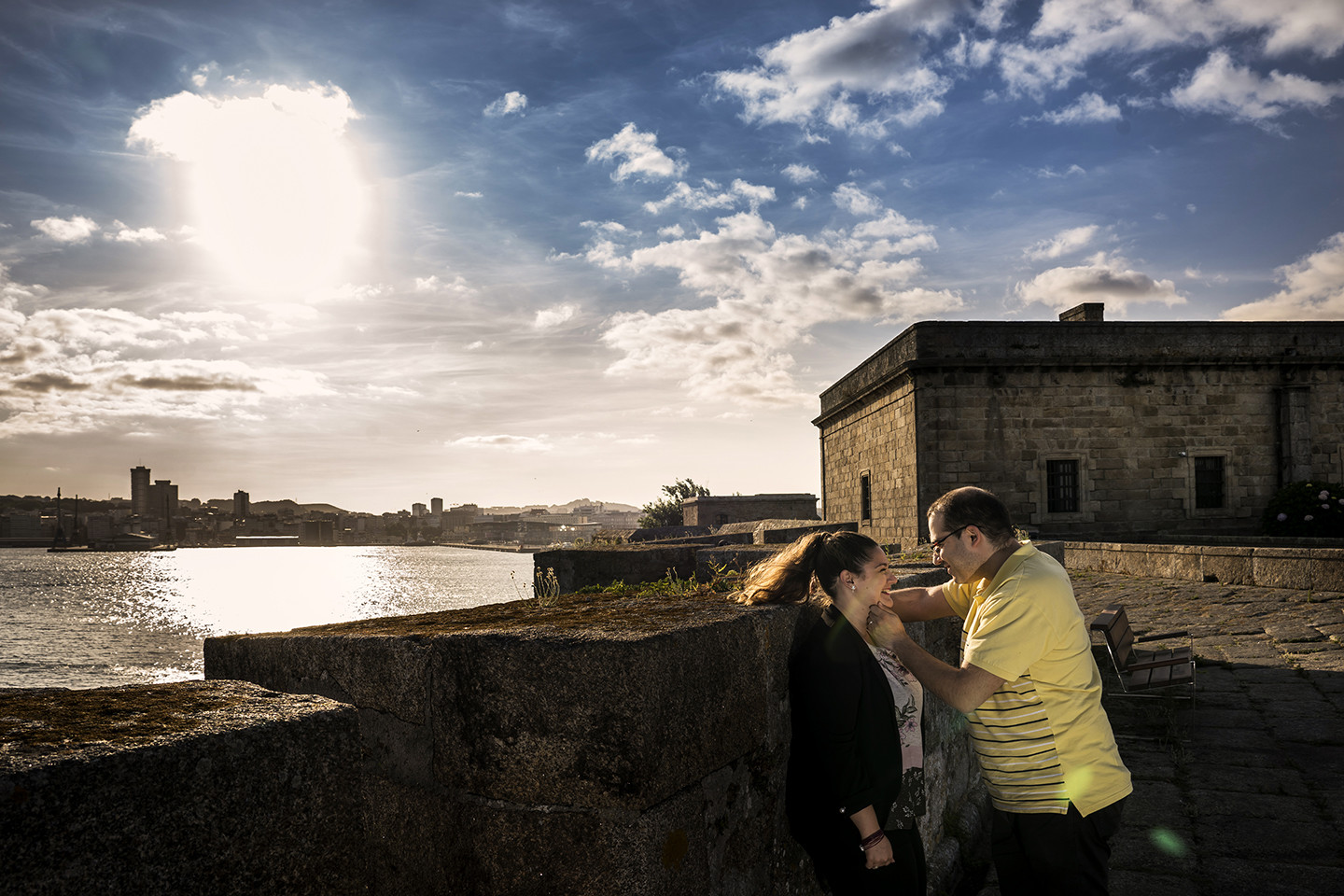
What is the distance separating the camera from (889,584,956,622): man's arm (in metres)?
3.11

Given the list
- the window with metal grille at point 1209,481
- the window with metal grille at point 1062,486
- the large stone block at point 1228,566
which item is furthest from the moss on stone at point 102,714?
the window with metal grille at point 1209,481

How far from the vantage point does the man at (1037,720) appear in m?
2.45

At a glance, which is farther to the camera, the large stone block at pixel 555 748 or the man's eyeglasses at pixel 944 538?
the man's eyeglasses at pixel 944 538

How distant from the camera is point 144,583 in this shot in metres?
98.7

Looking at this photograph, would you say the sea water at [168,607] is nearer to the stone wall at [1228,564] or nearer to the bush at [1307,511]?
the stone wall at [1228,564]

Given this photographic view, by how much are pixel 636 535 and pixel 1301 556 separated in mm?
11327

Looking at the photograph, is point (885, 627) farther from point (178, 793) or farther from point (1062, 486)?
point (1062, 486)

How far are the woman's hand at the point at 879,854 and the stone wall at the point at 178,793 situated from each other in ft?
4.53

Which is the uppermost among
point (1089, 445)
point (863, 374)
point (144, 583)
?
point (863, 374)

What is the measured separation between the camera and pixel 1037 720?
252 centimetres

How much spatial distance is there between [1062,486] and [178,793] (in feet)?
72.9

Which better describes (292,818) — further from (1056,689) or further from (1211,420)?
(1211,420)

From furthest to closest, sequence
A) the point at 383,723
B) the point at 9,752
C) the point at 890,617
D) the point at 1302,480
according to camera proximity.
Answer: the point at 1302,480
the point at 890,617
the point at 383,723
the point at 9,752

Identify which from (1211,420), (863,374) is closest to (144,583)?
(863,374)
